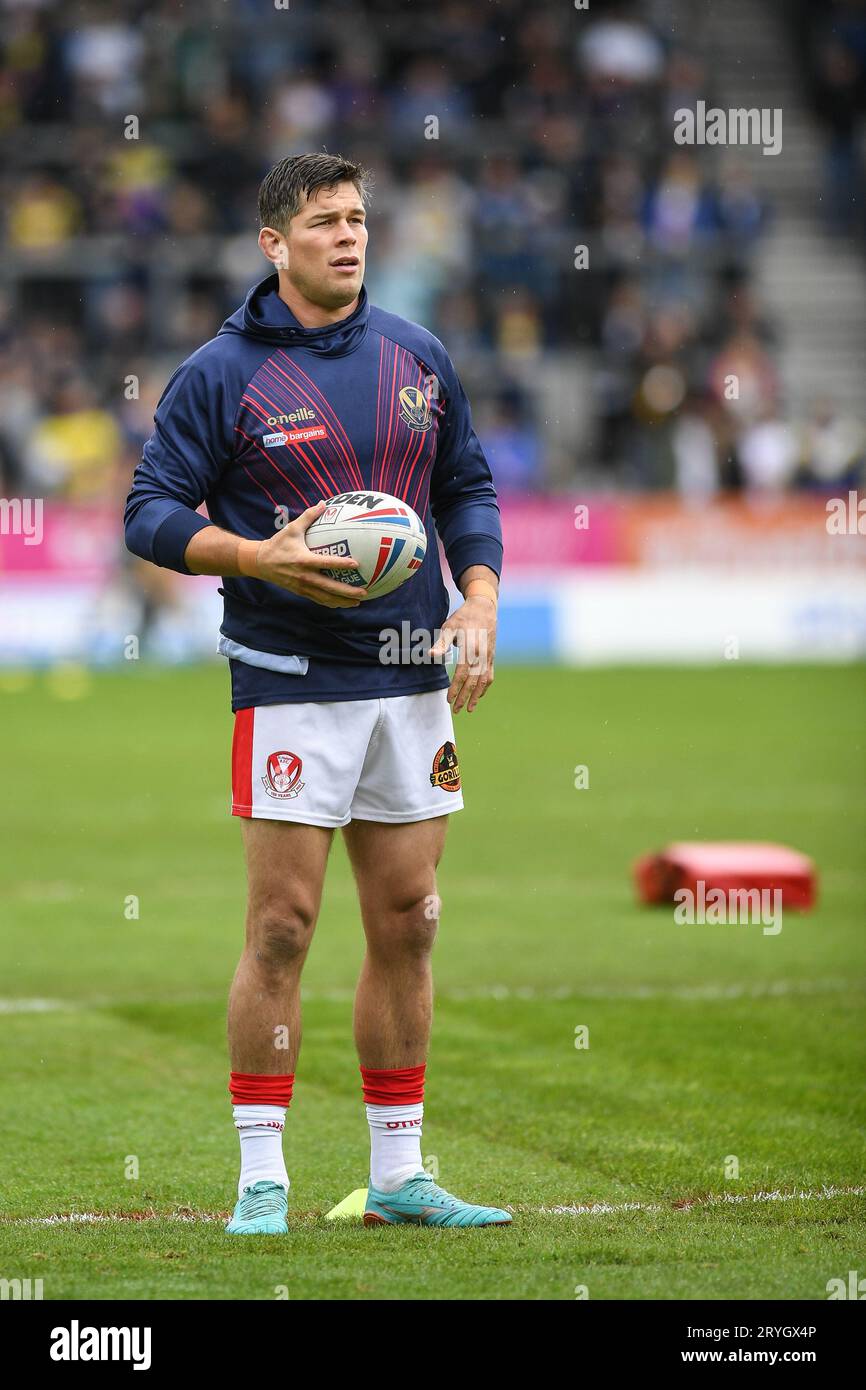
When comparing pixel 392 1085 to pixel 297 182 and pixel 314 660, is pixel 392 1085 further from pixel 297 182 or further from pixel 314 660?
pixel 297 182

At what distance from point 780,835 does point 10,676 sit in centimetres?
1181

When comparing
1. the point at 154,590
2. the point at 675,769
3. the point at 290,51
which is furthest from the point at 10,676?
the point at 290,51

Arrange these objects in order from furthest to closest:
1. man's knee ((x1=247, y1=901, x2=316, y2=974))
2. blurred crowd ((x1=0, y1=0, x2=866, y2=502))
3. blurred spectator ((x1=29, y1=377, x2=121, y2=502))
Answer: blurred crowd ((x1=0, y1=0, x2=866, y2=502)) → blurred spectator ((x1=29, y1=377, x2=121, y2=502)) → man's knee ((x1=247, y1=901, x2=316, y2=974))

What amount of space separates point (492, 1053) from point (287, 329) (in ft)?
9.87

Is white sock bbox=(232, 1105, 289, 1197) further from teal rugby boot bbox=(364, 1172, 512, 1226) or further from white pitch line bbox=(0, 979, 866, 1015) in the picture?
white pitch line bbox=(0, 979, 866, 1015)

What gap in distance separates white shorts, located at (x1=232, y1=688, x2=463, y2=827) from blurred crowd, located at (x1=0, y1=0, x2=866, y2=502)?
18.8 metres

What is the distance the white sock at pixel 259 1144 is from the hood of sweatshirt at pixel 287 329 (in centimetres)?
179

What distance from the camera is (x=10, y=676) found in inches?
863

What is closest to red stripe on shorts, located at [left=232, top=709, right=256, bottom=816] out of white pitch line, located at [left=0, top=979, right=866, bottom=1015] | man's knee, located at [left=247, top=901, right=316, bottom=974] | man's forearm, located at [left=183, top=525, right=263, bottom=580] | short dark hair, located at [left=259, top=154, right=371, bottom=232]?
man's knee, located at [left=247, top=901, right=316, bottom=974]

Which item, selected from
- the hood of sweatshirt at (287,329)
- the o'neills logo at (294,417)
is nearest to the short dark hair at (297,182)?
the hood of sweatshirt at (287,329)

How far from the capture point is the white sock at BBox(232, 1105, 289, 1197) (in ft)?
16.0

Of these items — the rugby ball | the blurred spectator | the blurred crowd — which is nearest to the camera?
the rugby ball

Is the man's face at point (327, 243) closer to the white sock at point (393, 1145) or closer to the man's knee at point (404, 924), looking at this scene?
the man's knee at point (404, 924)

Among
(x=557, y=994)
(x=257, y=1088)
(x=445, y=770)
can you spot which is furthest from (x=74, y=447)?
(x=257, y=1088)
